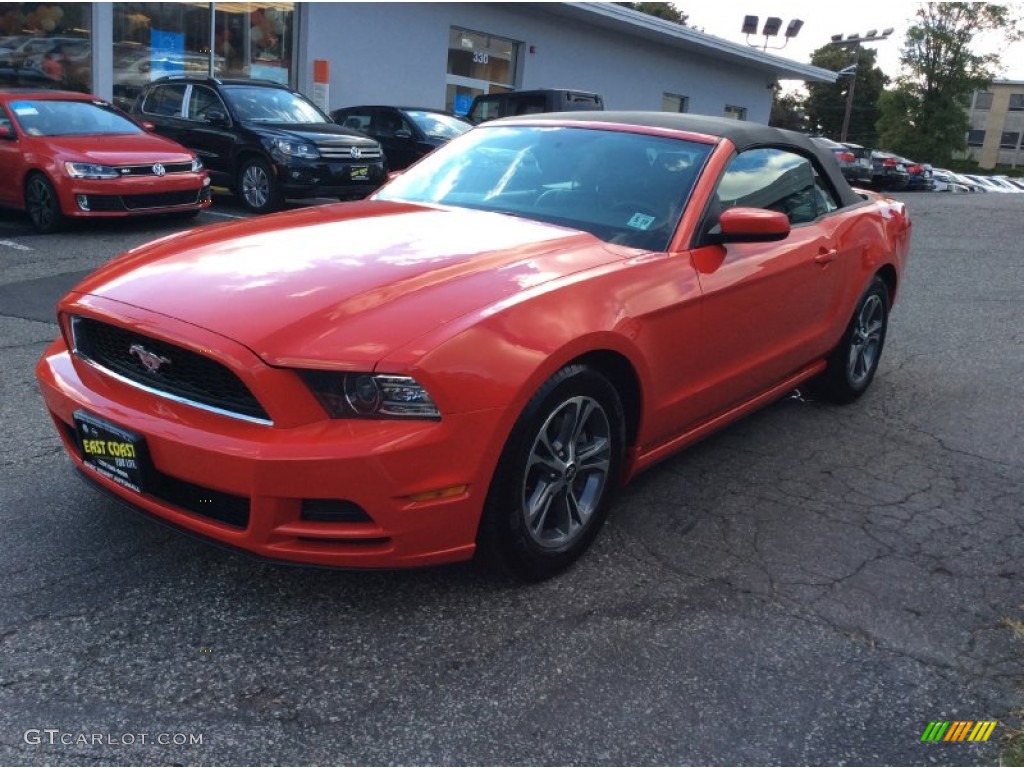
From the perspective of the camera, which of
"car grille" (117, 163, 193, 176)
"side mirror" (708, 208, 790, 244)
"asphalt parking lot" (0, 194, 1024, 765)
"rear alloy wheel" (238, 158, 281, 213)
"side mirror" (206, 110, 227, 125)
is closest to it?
"asphalt parking lot" (0, 194, 1024, 765)

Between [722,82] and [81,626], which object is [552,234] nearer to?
[81,626]

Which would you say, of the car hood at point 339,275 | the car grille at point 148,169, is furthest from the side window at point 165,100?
the car hood at point 339,275

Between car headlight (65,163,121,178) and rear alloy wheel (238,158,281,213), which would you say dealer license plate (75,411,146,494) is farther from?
rear alloy wheel (238,158,281,213)

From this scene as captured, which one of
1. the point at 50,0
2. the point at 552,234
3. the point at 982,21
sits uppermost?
the point at 982,21

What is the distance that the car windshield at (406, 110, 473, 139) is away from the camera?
14.6m

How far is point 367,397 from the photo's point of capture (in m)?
2.64

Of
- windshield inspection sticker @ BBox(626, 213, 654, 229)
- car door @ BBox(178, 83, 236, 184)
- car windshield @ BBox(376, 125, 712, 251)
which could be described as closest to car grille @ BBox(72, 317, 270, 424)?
car windshield @ BBox(376, 125, 712, 251)

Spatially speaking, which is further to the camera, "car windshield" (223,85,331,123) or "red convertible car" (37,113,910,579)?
"car windshield" (223,85,331,123)

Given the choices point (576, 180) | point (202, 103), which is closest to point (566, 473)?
point (576, 180)

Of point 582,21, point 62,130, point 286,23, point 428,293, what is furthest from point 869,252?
point 582,21

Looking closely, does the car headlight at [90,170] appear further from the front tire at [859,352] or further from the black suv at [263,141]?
the front tire at [859,352]

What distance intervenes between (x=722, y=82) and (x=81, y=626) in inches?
1246

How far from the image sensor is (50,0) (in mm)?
14875

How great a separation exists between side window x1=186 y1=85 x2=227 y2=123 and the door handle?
930cm
